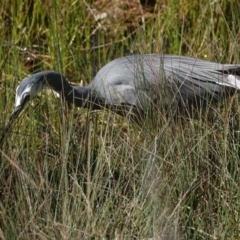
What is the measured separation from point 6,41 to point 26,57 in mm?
176

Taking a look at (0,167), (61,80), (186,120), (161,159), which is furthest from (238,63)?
(0,167)

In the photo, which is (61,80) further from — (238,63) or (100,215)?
(100,215)

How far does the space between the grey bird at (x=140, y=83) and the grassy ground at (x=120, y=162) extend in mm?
87

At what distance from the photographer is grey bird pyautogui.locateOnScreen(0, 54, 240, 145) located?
14.4 ft

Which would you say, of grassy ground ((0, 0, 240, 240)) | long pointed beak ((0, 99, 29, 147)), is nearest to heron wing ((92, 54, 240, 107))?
grassy ground ((0, 0, 240, 240))

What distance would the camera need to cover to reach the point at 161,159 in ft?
11.4

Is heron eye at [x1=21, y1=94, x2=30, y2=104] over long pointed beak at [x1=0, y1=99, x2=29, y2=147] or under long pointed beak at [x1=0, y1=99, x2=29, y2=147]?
over

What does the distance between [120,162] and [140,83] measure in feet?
2.89

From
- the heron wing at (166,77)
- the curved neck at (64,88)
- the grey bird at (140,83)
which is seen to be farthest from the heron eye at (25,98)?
the heron wing at (166,77)

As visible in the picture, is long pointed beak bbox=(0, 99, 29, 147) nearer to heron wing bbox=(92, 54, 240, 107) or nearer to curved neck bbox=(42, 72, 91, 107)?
curved neck bbox=(42, 72, 91, 107)

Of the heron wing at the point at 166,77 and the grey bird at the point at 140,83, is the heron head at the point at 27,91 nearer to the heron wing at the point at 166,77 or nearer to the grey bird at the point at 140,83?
the grey bird at the point at 140,83

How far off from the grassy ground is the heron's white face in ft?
0.16

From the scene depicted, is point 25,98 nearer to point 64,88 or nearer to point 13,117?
point 13,117

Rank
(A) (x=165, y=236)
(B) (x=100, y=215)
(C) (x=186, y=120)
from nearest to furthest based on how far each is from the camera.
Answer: (A) (x=165, y=236)
(B) (x=100, y=215)
(C) (x=186, y=120)
